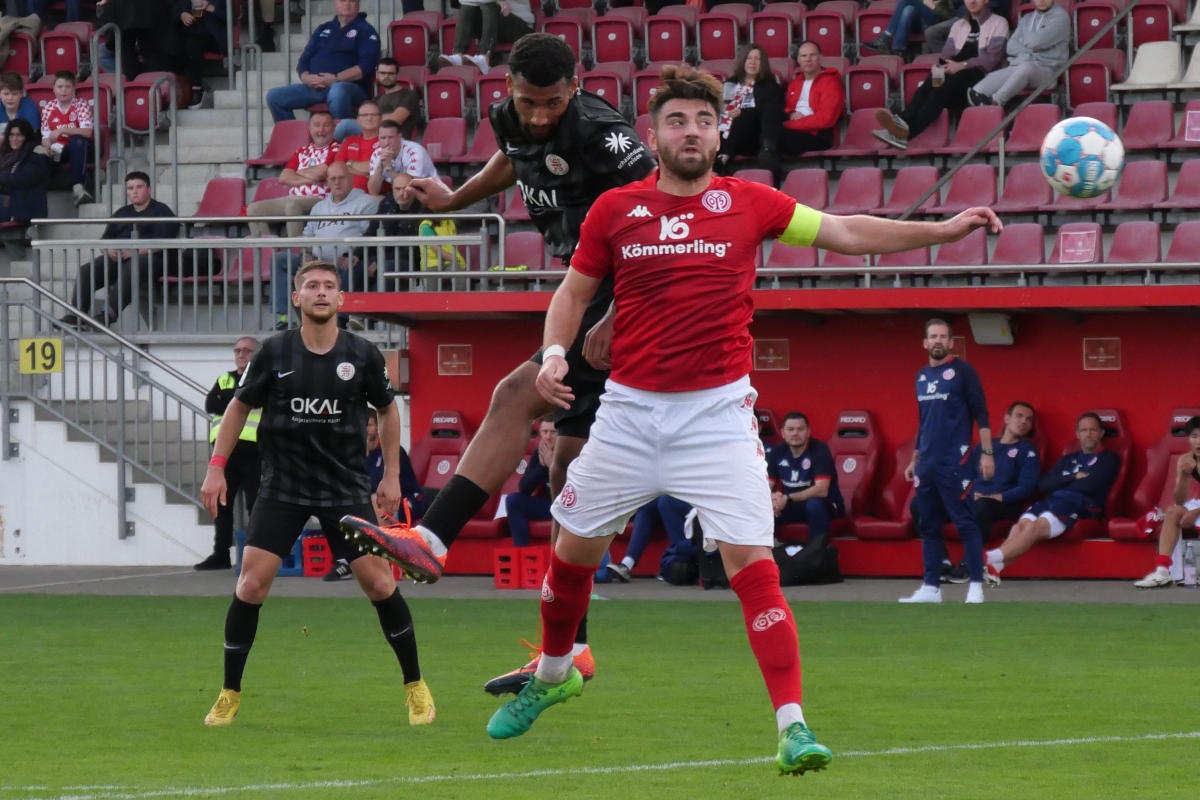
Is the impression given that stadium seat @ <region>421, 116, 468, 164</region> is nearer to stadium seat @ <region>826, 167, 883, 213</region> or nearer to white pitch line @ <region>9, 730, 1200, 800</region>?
stadium seat @ <region>826, 167, 883, 213</region>

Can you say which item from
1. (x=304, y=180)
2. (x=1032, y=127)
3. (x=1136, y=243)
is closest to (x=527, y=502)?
(x=304, y=180)

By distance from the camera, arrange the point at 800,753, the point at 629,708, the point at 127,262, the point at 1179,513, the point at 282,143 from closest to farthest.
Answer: the point at 800,753, the point at 629,708, the point at 1179,513, the point at 127,262, the point at 282,143

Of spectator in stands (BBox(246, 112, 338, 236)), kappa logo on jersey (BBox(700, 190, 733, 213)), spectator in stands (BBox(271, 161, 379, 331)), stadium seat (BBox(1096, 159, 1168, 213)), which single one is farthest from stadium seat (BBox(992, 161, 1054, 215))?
kappa logo on jersey (BBox(700, 190, 733, 213))

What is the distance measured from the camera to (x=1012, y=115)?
17.0 metres

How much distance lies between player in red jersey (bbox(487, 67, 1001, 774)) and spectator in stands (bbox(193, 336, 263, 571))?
10.1 metres

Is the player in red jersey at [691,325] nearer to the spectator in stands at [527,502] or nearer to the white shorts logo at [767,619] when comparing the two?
the white shorts logo at [767,619]

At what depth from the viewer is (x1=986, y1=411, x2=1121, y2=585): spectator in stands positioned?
15.0 metres

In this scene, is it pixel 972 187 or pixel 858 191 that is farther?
pixel 858 191

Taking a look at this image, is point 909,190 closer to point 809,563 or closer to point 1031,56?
point 1031,56

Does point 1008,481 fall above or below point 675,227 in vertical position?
below

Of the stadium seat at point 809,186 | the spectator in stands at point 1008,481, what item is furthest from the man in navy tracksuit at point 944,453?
the stadium seat at point 809,186

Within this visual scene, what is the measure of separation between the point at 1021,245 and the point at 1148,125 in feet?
6.34

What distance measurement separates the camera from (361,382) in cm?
854

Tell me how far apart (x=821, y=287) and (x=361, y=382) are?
330 inches
